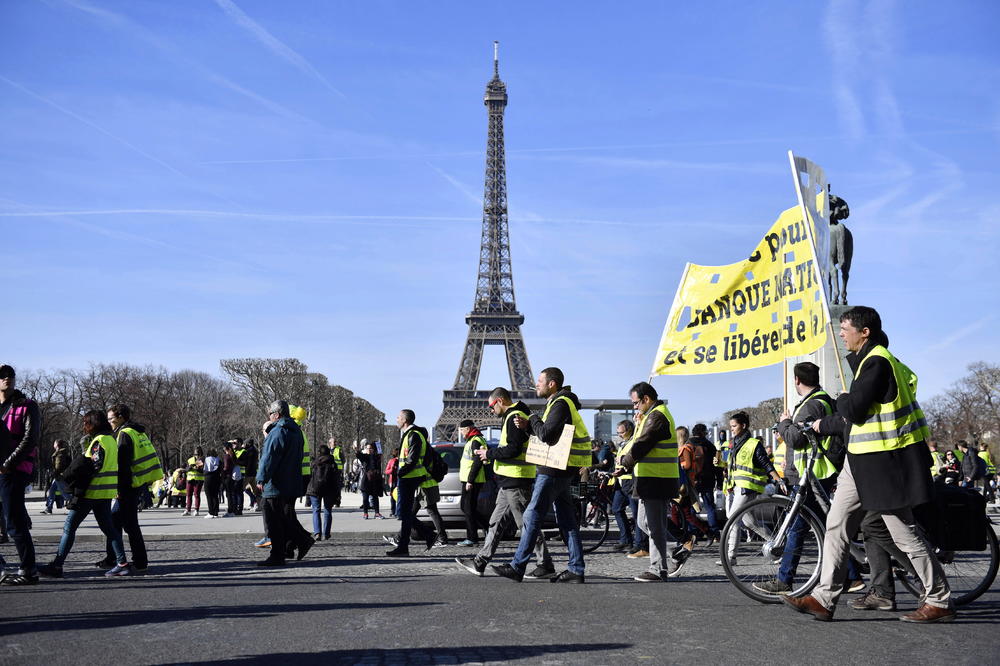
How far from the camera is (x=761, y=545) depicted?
Answer: 25.1 feet

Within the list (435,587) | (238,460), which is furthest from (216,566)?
(238,460)

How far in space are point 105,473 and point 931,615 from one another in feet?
21.9

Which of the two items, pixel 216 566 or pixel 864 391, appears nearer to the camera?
pixel 864 391

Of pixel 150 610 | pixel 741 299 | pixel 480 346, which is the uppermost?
pixel 480 346

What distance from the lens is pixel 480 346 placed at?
89.6 meters

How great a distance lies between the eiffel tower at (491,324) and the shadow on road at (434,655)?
76.5m

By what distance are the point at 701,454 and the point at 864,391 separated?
7.56m

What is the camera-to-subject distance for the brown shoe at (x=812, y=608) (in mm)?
6664

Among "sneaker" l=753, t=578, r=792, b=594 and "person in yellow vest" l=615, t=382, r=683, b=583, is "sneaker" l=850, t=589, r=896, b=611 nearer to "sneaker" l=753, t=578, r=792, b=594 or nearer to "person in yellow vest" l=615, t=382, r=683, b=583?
"sneaker" l=753, t=578, r=792, b=594

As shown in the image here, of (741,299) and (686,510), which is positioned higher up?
(741,299)

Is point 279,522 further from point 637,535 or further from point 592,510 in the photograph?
point 592,510

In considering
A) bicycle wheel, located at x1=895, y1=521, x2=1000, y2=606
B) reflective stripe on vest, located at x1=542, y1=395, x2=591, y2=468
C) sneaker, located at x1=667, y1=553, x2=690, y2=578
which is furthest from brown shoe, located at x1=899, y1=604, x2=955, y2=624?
reflective stripe on vest, located at x1=542, y1=395, x2=591, y2=468

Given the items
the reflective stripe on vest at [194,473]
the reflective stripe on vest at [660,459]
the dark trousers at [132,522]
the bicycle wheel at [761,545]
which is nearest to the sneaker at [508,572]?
the reflective stripe on vest at [660,459]

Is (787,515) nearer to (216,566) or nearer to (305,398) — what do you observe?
(216,566)
